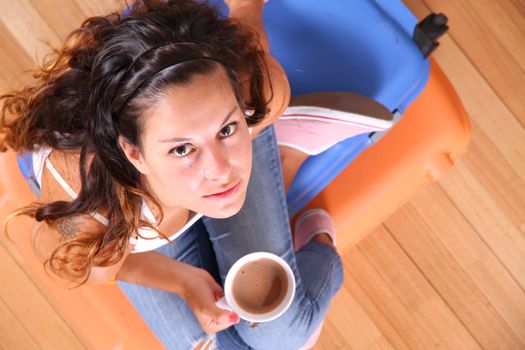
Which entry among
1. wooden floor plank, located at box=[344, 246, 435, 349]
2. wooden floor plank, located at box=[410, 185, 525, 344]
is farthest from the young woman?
wooden floor plank, located at box=[410, 185, 525, 344]

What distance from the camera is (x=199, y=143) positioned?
665mm

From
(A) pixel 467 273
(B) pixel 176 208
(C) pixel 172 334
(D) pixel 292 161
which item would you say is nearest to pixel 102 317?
(C) pixel 172 334

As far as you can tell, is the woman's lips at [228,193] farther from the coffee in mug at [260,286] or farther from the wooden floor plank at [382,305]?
the wooden floor plank at [382,305]

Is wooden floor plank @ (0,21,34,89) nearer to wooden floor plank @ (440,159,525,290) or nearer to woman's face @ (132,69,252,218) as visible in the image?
woman's face @ (132,69,252,218)

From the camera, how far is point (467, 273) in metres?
1.40

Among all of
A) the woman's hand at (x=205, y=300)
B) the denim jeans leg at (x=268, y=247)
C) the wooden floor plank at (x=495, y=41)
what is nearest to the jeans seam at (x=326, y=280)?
the denim jeans leg at (x=268, y=247)

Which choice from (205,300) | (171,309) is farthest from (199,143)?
(171,309)

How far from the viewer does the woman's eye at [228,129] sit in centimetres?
69

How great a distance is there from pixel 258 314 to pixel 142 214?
0.26m

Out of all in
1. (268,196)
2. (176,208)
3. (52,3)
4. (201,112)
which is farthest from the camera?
(52,3)

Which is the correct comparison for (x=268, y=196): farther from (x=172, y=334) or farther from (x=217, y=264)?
(x=172, y=334)

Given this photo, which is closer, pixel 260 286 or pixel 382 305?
pixel 260 286

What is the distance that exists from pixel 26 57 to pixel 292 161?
0.82 m

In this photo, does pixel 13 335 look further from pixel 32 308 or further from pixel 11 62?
pixel 11 62
